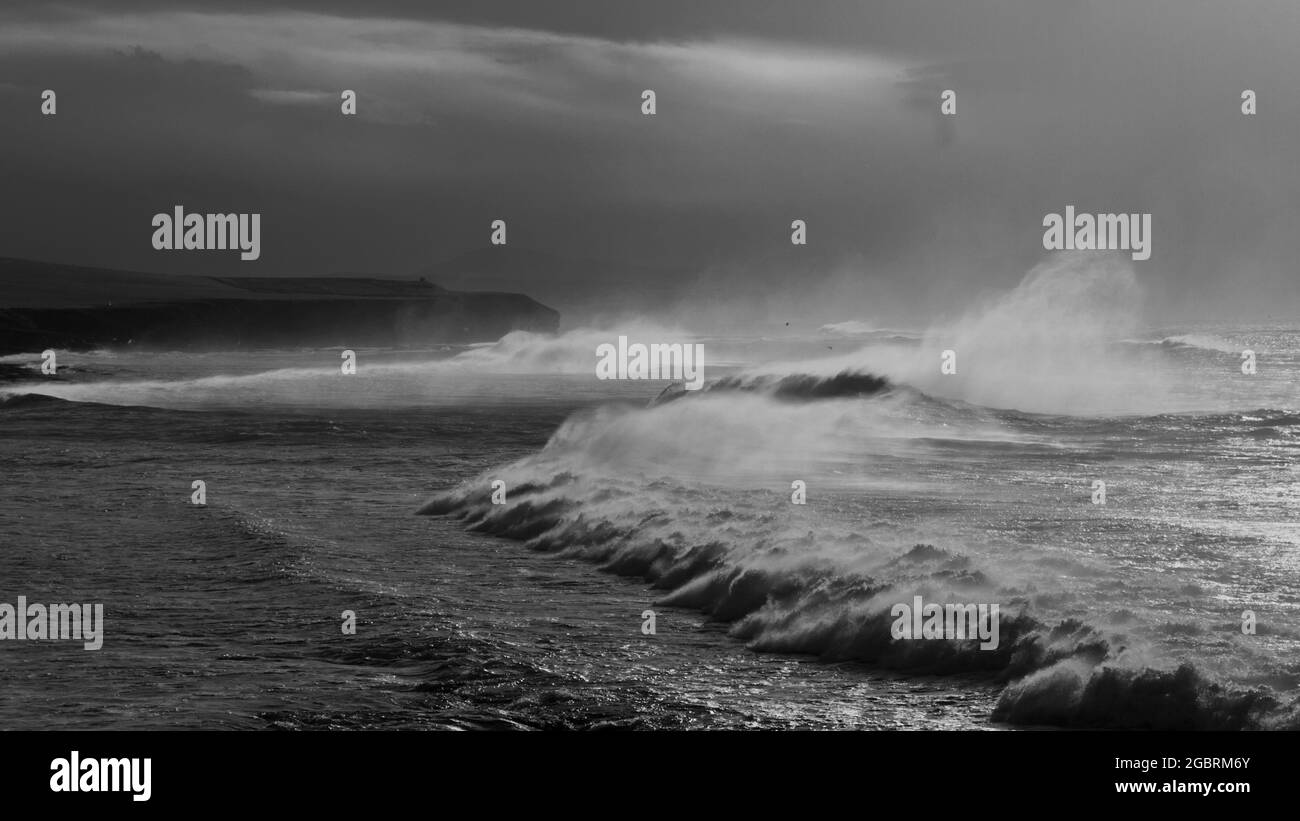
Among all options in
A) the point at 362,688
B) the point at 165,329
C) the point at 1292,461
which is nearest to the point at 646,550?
the point at 362,688

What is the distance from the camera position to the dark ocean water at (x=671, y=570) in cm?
1031

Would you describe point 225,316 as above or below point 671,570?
above

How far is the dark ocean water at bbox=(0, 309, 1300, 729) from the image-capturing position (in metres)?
10.3

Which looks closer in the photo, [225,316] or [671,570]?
[671,570]

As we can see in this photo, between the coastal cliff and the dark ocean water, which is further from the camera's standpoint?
the coastal cliff

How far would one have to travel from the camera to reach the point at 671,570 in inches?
622

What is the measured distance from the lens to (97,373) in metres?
62.8

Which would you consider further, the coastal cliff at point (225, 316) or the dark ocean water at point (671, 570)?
the coastal cliff at point (225, 316)

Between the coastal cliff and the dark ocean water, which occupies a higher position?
the coastal cliff

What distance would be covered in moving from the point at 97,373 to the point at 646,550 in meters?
52.6

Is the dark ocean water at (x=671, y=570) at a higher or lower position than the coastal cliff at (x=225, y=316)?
lower
